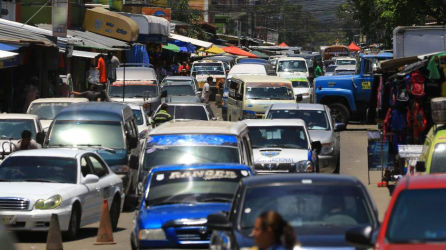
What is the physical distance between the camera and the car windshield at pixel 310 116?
2337 centimetres

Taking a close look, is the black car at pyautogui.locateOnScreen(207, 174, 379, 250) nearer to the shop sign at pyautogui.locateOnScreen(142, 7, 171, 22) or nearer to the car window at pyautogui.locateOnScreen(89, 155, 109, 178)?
the car window at pyautogui.locateOnScreen(89, 155, 109, 178)

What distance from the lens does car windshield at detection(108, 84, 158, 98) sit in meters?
31.2

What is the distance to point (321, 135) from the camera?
885 inches

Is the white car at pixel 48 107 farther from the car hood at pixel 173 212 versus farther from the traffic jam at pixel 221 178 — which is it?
the car hood at pixel 173 212

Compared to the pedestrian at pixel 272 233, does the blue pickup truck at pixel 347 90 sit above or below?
above

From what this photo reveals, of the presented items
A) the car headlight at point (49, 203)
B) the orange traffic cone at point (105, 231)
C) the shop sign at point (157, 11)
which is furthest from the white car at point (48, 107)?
the shop sign at point (157, 11)

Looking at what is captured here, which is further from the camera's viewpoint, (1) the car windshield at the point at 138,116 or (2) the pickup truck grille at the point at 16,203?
(1) the car windshield at the point at 138,116

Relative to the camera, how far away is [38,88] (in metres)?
30.1

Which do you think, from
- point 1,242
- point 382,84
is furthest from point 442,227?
point 382,84

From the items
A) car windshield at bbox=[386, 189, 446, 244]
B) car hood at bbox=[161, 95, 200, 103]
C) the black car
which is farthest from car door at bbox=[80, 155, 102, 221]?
car hood at bbox=[161, 95, 200, 103]

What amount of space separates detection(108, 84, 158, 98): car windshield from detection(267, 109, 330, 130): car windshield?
8.31 m

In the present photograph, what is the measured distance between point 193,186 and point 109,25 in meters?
28.4

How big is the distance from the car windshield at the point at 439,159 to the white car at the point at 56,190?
5.10 metres

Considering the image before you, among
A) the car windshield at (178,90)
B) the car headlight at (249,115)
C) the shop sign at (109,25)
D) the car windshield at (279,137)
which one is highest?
the shop sign at (109,25)
